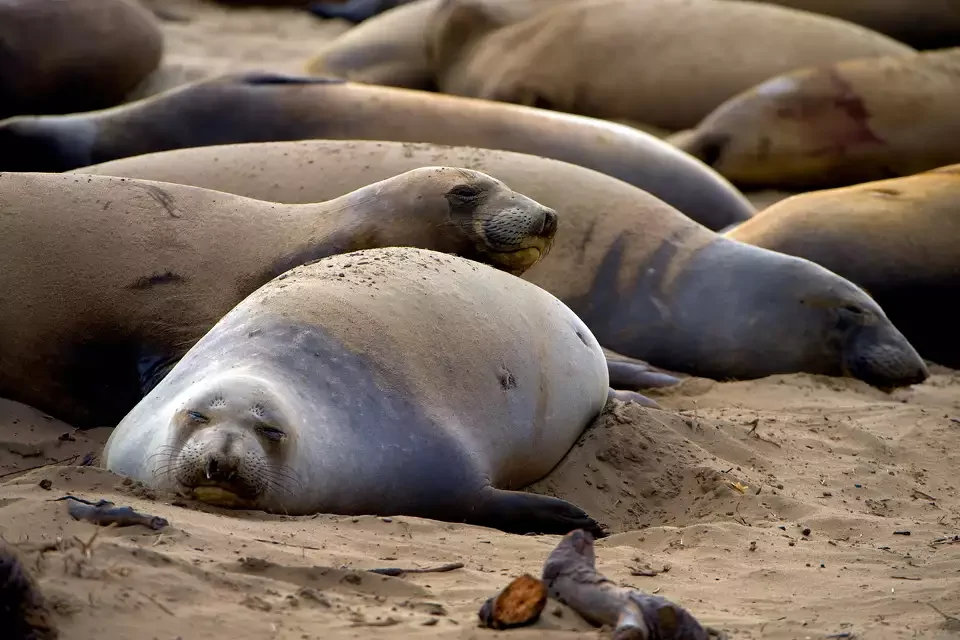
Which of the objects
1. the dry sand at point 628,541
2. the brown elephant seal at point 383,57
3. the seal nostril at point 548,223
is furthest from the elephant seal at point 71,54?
the seal nostril at point 548,223

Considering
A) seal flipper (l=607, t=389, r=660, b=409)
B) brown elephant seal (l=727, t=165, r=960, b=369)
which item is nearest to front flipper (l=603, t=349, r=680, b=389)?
seal flipper (l=607, t=389, r=660, b=409)

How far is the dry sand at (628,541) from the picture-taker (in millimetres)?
2498

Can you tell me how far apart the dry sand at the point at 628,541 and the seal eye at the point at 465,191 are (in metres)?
0.85

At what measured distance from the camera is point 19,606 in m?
2.23

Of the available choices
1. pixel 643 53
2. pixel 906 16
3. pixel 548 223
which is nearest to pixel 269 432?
pixel 548 223

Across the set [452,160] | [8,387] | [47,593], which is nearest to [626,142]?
[452,160]

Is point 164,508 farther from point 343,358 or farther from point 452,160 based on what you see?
point 452,160

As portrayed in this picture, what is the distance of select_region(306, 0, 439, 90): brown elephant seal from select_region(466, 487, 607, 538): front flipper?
5966 mm

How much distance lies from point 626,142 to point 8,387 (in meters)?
3.67

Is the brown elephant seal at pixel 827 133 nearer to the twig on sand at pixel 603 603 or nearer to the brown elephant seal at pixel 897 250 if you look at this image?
the brown elephant seal at pixel 897 250

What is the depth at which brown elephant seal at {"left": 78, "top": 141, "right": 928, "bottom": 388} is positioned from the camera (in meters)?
5.67

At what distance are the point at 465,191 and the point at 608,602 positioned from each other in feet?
7.79

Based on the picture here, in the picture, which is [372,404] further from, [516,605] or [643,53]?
[643,53]

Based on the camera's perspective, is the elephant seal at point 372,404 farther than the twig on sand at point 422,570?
Yes
